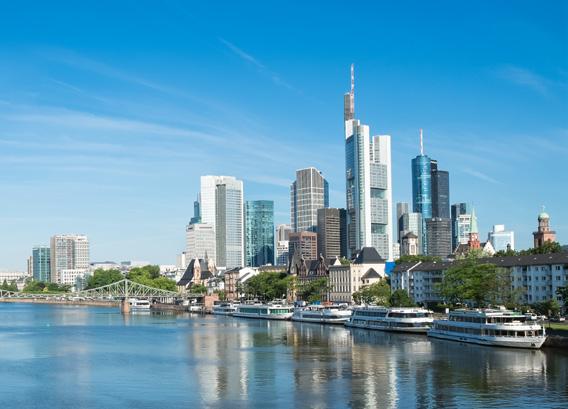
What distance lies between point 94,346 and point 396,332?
39.3m

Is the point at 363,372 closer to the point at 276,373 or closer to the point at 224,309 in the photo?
the point at 276,373

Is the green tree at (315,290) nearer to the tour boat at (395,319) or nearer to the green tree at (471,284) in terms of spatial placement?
the green tree at (471,284)

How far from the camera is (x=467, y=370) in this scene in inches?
2795

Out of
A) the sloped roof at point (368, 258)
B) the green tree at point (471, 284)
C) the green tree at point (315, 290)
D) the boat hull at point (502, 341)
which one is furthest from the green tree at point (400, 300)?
the boat hull at point (502, 341)

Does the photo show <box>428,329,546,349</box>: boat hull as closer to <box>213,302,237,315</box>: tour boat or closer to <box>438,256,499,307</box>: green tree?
<box>438,256,499,307</box>: green tree

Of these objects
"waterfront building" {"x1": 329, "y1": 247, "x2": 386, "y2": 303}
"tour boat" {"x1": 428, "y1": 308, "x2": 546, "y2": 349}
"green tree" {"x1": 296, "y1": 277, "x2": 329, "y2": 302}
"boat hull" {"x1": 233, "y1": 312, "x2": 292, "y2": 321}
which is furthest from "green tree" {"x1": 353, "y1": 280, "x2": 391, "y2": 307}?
"tour boat" {"x1": 428, "y1": 308, "x2": 546, "y2": 349}

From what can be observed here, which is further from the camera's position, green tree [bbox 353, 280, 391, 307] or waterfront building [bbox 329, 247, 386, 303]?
waterfront building [bbox 329, 247, 386, 303]

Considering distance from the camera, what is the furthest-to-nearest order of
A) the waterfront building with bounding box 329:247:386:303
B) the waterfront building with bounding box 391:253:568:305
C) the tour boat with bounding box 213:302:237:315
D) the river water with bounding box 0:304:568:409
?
the waterfront building with bounding box 329:247:386:303, the tour boat with bounding box 213:302:237:315, the waterfront building with bounding box 391:253:568:305, the river water with bounding box 0:304:568:409

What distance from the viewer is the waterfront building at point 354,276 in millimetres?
187675

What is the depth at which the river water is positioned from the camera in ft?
190

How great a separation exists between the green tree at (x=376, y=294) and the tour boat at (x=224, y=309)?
28.7 meters

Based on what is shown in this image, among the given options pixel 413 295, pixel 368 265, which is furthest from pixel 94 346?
pixel 368 265

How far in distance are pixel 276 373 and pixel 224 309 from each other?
116 m

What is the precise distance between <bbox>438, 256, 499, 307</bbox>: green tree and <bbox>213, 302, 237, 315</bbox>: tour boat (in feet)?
196
